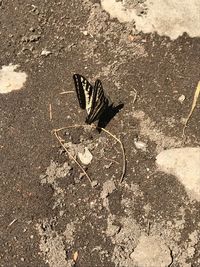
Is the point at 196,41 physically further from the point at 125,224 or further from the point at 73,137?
the point at 125,224

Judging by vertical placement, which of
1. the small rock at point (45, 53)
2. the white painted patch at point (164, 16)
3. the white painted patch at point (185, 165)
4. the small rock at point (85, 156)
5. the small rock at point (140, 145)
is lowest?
the white painted patch at point (185, 165)

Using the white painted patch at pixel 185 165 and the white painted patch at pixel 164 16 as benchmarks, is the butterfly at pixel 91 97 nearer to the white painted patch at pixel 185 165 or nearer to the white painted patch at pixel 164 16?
the white painted patch at pixel 185 165

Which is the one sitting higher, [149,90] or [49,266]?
[149,90]

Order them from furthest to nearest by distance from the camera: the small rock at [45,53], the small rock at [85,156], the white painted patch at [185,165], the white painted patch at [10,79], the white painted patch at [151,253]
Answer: the small rock at [45,53] < the white painted patch at [10,79] < the small rock at [85,156] < the white painted patch at [185,165] < the white painted patch at [151,253]

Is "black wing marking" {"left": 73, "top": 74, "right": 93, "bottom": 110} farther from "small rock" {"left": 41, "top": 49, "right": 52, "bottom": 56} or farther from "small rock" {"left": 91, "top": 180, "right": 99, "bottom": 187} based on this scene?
"small rock" {"left": 41, "top": 49, "right": 52, "bottom": 56}

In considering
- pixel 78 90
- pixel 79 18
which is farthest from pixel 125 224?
pixel 79 18

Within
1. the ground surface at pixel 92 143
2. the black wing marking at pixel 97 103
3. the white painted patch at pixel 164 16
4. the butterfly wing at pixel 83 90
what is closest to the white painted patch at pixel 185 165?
the ground surface at pixel 92 143

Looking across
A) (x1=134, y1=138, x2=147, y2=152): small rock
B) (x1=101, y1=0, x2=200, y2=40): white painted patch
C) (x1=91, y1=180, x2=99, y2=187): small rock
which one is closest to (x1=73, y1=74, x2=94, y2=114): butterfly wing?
(x1=134, y1=138, x2=147, y2=152): small rock
